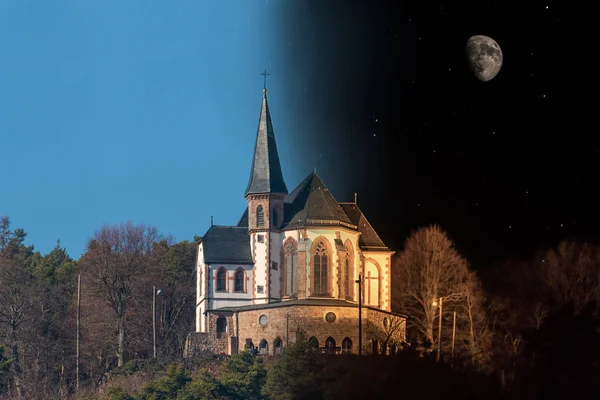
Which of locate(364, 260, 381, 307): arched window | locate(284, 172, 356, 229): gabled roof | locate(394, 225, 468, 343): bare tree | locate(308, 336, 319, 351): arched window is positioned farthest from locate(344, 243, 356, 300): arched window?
locate(308, 336, 319, 351): arched window

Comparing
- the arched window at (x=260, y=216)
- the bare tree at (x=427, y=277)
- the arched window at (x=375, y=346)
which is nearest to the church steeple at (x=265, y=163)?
the arched window at (x=260, y=216)

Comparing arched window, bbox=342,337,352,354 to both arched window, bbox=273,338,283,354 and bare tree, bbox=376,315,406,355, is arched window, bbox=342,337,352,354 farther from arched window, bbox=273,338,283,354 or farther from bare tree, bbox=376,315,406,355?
arched window, bbox=273,338,283,354

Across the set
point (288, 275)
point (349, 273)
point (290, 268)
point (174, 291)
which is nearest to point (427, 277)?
point (349, 273)

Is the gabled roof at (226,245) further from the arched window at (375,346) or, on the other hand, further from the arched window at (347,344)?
the arched window at (375,346)

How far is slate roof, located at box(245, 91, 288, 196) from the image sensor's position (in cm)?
10575

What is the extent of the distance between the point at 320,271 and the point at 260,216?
5.88 m

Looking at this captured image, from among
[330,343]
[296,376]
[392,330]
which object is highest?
[392,330]

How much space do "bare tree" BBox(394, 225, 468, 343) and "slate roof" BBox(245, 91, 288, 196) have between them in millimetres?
9719

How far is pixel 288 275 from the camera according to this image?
104 m

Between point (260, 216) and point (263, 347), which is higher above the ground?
point (260, 216)

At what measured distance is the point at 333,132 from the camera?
10625 centimetres

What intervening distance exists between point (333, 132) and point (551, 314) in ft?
71.4

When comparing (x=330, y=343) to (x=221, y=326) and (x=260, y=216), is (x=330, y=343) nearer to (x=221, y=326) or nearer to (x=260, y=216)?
(x=221, y=326)

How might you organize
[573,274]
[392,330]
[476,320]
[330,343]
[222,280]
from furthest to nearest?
[222,280], [392,330], [330,343], [476,320], [573,274]
